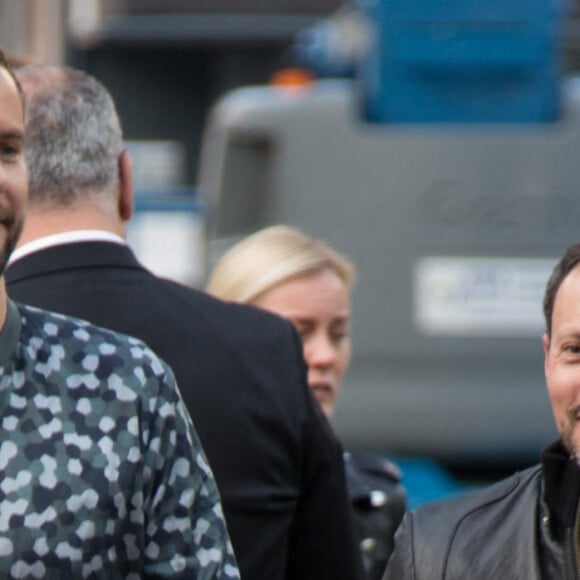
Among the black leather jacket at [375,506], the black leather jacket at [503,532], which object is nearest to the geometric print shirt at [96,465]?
the black leather jacket at [503,532]

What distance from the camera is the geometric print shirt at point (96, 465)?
238 centimetres

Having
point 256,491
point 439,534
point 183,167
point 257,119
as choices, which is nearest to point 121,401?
point 439,534

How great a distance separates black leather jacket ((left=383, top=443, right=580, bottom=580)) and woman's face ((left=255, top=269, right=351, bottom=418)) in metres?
1.43

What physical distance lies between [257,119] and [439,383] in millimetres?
1262

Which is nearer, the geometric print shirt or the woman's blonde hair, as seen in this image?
the geometric print shirt

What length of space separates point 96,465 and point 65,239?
0.83 m

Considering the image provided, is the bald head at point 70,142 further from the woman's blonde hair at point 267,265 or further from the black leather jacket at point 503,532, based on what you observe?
the woman's blonde hair at point 267,265

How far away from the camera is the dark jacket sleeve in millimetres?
3318

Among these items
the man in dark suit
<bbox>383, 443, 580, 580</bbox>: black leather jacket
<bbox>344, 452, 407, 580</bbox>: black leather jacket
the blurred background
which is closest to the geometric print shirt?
<bbox>383, 443, 580, 580</bbox>: black leather jacket

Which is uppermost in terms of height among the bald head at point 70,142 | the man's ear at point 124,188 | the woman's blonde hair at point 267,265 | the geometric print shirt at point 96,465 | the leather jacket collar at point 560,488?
the bald head at point 70,142

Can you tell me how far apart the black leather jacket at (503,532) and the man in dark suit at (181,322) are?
421 mm

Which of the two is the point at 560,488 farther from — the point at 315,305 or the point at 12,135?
the point at 315,305

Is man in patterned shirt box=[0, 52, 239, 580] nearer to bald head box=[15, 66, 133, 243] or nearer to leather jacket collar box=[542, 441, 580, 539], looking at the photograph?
leather jacket collar box=[542, 441, 580, 539]

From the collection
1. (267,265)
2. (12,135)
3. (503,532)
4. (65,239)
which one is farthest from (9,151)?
(267,265)
